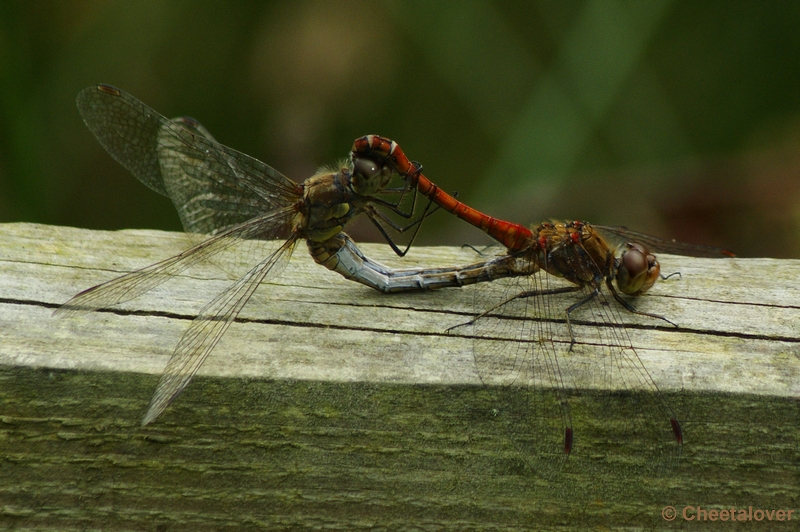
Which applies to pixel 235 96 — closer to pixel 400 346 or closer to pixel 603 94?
pixel 603 94

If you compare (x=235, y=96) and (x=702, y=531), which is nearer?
(x=702, y=531)

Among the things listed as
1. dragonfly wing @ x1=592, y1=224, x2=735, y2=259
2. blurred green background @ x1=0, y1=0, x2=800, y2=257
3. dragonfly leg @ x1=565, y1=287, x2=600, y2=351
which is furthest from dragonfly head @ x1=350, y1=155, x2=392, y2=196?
blurred green background @ x1=0, y1=0, x2=800, y2=257

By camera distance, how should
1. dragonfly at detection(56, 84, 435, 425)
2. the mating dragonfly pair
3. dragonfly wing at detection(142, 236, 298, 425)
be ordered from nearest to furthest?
1. dragonfly wing at detection(142, 236, 298, 425)
2. the mating dragonfly pair
3. dragonfly at detection(56, 84, 435, 425)

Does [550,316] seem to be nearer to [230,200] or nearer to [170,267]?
[170,267]

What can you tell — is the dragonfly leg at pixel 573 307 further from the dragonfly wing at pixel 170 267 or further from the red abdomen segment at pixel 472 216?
the dragonfly wing at pixel 170 267

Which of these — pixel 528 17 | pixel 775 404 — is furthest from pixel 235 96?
pixel 775 404

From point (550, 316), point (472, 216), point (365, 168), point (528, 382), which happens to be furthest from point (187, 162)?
point (528, 382)

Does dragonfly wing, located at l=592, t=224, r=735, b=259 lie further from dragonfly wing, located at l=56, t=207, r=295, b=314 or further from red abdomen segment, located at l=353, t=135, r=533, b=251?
dragonfly wing, located at l=56, t=207, r=295, b=314
